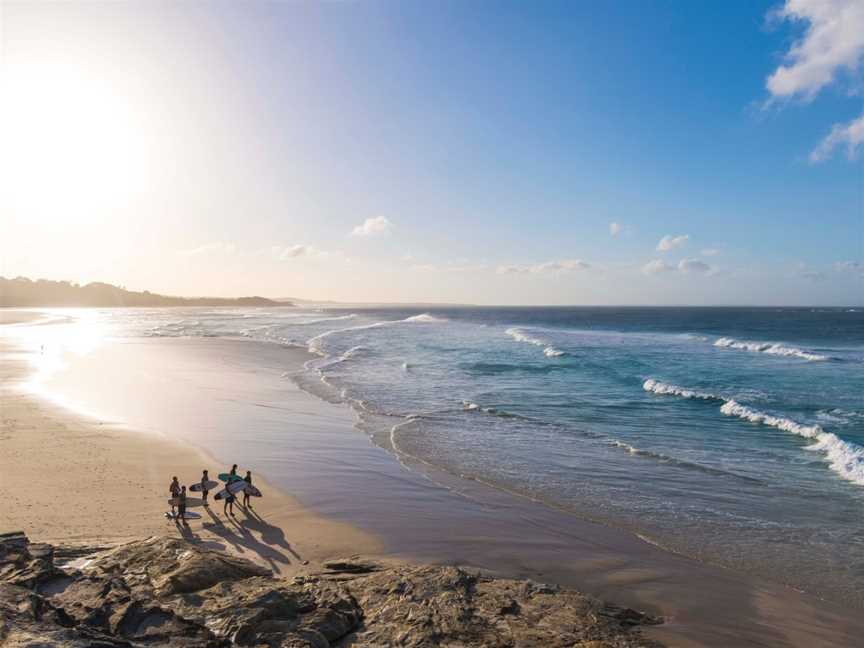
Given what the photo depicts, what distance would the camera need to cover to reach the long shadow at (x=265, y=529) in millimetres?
11046

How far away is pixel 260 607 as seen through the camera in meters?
7.33

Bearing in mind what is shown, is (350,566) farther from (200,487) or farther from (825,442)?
(825,442)

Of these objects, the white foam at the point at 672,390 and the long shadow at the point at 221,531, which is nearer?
the long shadow at the point at 221,531

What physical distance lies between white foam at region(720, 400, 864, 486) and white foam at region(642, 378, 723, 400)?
2359 mm

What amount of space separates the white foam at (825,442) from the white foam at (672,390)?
2.36 metres

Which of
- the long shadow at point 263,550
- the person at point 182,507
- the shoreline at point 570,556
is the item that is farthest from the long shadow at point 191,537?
the shoreline at point 570,556

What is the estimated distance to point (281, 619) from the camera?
23.7 feet

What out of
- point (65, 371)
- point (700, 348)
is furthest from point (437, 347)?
point (65, 371)

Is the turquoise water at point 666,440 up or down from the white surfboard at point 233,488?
down

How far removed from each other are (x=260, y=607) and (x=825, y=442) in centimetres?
2127

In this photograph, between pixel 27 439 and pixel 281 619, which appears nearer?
pixel 281 619

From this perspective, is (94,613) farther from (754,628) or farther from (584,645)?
(754,628)

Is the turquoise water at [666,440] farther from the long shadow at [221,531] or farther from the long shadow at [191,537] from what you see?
the long shadow at [191,537]

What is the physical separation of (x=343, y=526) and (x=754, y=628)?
8.06 m
